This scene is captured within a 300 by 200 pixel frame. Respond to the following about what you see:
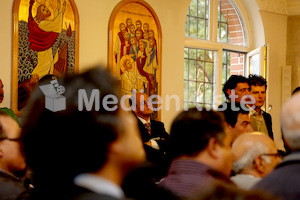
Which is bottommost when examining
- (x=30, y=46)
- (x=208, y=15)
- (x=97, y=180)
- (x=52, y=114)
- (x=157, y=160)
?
(x=157, y=160)

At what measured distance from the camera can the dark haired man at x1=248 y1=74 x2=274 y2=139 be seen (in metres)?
5.45

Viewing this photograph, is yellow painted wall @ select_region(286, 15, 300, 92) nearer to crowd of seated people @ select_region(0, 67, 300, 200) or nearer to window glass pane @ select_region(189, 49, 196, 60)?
window glass pane @ select_region(189, 49, 196, 60)

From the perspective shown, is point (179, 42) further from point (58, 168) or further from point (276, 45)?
point (58, 168)

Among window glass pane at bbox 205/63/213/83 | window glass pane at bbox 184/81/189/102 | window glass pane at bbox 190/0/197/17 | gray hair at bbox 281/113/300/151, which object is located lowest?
gray hair at bbox 281/113/300/151

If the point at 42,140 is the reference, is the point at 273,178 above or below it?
below

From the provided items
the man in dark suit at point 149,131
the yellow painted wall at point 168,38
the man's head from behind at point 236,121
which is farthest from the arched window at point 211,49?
the man's head from behind at point 236,121

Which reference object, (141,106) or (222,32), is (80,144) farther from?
(222,32)

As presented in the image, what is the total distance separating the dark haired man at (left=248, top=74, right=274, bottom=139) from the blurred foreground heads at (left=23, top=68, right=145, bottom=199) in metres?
4.33

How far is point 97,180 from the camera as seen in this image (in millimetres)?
1193

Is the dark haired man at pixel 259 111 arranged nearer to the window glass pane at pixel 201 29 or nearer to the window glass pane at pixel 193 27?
the window glass pane at pixel 193 27

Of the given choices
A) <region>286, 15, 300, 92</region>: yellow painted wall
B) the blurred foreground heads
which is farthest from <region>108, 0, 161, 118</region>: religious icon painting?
the blurred foreground heads

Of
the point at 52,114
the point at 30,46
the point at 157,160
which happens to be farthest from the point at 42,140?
the point at 30,46

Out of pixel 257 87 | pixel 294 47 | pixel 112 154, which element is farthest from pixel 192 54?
pixel 112 154

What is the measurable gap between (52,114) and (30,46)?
5.60 m
